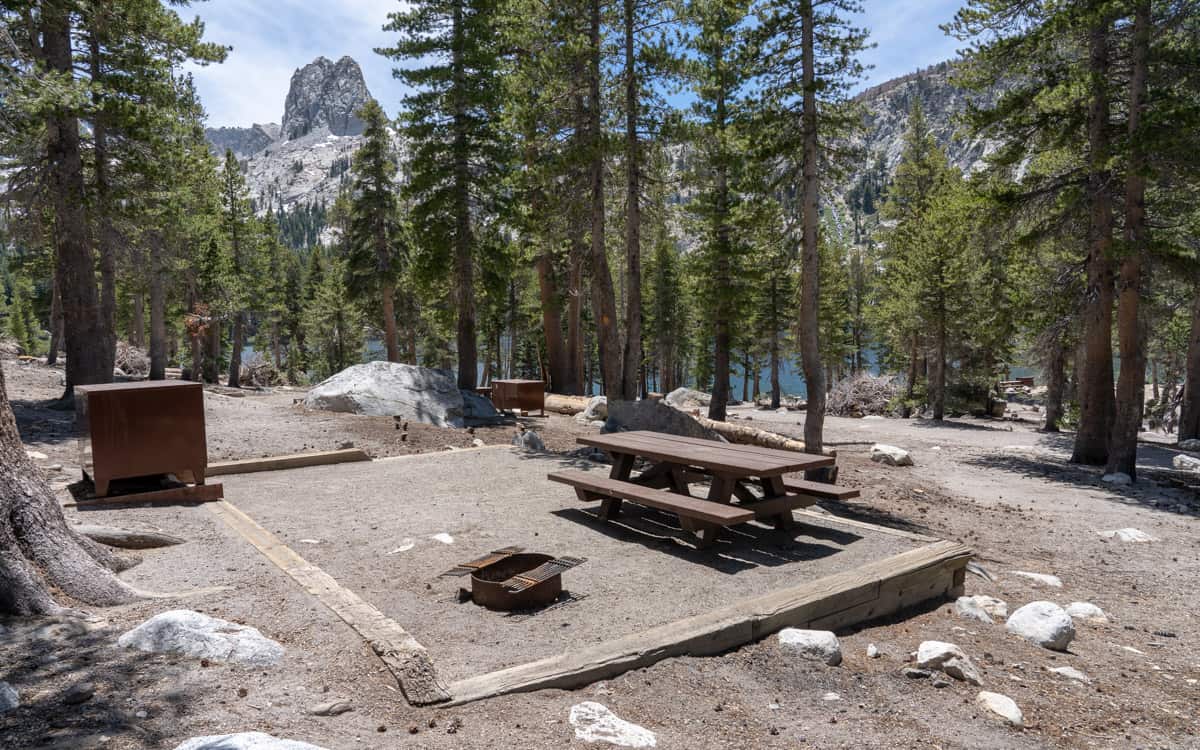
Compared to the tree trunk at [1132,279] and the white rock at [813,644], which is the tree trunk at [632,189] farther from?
the white rock at [813,644]

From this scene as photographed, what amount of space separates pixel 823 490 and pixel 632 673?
12.3 feet

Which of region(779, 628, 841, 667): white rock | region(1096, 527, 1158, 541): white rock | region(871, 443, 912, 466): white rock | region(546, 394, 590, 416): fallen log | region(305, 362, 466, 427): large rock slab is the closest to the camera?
region(779, 628, 841, 667): white rock

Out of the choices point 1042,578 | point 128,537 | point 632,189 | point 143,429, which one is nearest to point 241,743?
point 128,537

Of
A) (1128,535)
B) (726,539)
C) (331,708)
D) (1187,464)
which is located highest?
(331,708)

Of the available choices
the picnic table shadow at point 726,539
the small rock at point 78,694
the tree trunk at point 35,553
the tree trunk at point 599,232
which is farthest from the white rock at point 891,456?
the small rock at point 78,694

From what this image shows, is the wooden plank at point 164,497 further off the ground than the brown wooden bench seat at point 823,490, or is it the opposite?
the brown wooden bench seat at point 823,490

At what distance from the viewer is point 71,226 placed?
44.1ft

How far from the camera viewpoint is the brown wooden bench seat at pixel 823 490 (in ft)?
23.1

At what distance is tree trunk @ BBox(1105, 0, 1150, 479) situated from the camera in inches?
504

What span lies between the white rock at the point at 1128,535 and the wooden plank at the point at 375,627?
9201 mm

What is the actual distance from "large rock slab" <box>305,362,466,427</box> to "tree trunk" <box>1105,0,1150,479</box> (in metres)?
13.7

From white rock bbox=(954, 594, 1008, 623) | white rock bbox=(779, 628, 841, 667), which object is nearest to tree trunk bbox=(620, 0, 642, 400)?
white rock bbox=(954, 594, 1008, 623)

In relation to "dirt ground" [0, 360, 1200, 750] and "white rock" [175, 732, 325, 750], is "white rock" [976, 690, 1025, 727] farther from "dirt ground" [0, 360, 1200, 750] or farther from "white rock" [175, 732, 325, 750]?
"white rock" [175, 732, 325, 750]

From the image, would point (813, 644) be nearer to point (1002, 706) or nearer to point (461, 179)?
point (1002, 706)
